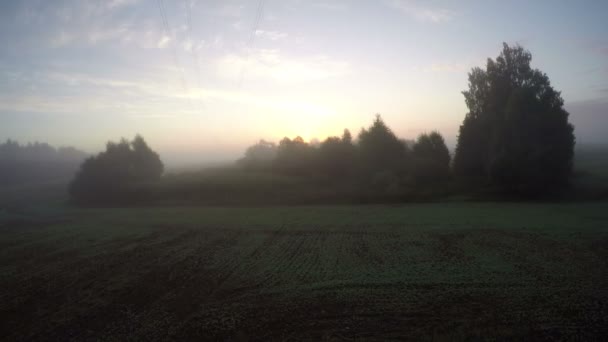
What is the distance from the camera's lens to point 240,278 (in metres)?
16.2

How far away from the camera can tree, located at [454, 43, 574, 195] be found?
36094 mm

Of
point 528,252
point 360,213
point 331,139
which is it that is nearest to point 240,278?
point 528,252

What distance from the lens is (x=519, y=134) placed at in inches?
1451

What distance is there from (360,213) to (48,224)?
2975cm

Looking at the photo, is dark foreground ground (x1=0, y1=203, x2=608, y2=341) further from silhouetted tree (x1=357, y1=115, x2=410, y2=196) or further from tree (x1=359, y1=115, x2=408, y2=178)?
tree (x1=359, y1=115, x2=408, y2=178)

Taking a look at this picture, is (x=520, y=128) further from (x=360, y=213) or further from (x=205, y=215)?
(x=205, y=215)

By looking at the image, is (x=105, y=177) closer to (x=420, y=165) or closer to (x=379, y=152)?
(x=379, y=152)

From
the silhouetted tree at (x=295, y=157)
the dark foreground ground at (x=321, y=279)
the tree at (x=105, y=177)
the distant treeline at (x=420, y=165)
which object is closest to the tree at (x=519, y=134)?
the distant treeline at (x=420, y=165)

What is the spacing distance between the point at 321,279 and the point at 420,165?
105ft

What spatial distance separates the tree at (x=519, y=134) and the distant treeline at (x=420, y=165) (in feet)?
0.34

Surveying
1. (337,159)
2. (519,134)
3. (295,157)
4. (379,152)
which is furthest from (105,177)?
(519,134)

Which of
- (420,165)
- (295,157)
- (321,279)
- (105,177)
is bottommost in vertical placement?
(321,279)

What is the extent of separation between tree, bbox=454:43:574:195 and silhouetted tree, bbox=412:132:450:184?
3.29m

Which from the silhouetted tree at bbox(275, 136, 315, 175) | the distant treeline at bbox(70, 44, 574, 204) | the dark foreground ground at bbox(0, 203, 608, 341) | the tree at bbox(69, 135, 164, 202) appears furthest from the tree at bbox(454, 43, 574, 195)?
the tree at bbox(69, 135, 164, 202)
